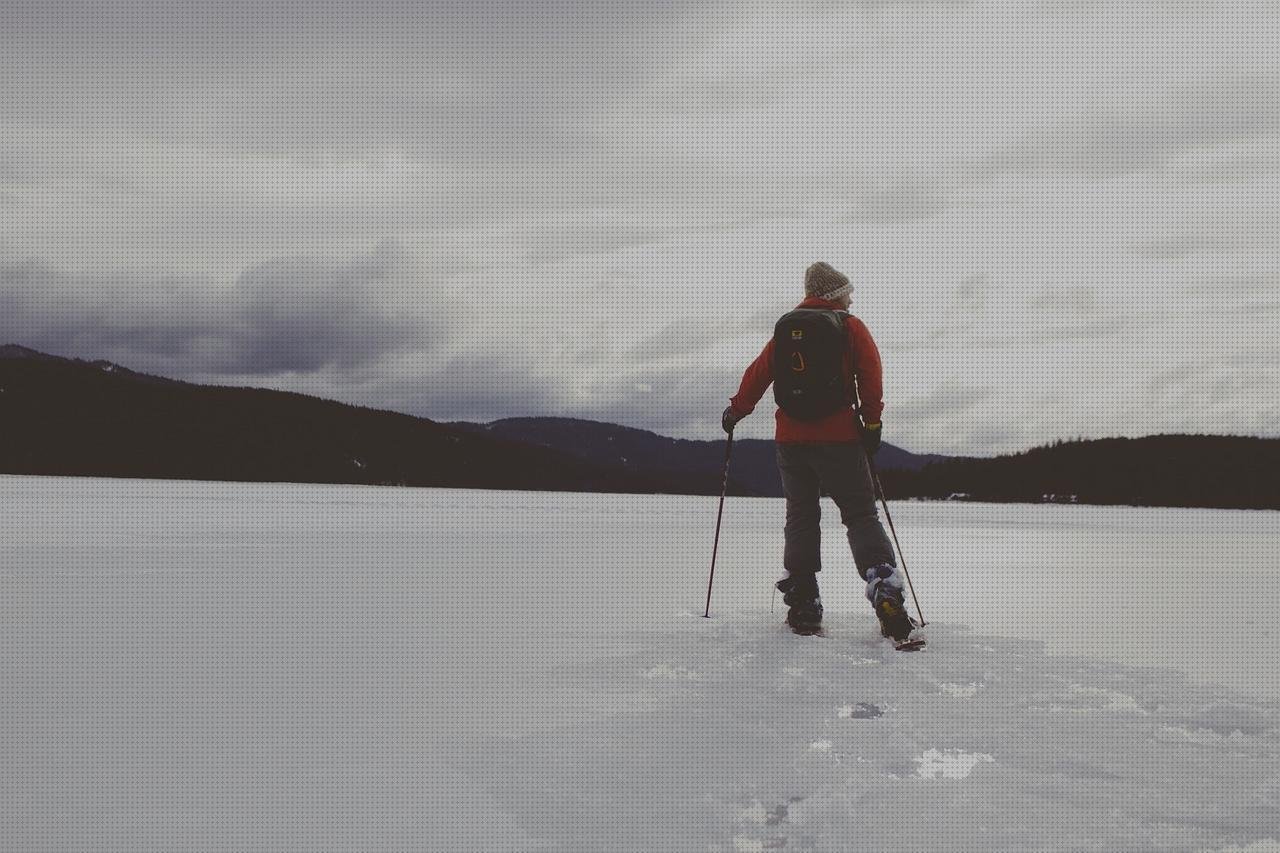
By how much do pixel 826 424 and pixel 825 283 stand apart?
3.23 ft

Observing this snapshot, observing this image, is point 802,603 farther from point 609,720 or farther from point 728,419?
point 609,720

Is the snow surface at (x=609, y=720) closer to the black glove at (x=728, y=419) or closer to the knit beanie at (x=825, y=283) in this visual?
the black glove at (x=728, y=419)

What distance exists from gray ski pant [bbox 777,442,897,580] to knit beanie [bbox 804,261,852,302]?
1.03 metres

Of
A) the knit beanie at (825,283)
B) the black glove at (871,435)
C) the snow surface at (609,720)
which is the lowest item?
the snow surface at (609,720)

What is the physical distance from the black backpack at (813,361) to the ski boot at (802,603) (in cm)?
110

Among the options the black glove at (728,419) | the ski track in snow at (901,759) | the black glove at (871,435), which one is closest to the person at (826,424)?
the black glove at (871,435)

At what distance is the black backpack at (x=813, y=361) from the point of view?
5.59 meters

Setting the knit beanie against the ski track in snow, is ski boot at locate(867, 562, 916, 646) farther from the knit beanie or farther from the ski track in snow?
the knit beanie

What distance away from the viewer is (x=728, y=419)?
627 cm

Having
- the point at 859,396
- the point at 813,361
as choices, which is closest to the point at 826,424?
the point at 859,396

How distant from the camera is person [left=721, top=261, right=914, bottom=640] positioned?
18.4 feet

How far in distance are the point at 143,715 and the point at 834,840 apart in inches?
105

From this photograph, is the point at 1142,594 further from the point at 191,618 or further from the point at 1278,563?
the point at 191,618

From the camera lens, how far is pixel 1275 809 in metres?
2.73
